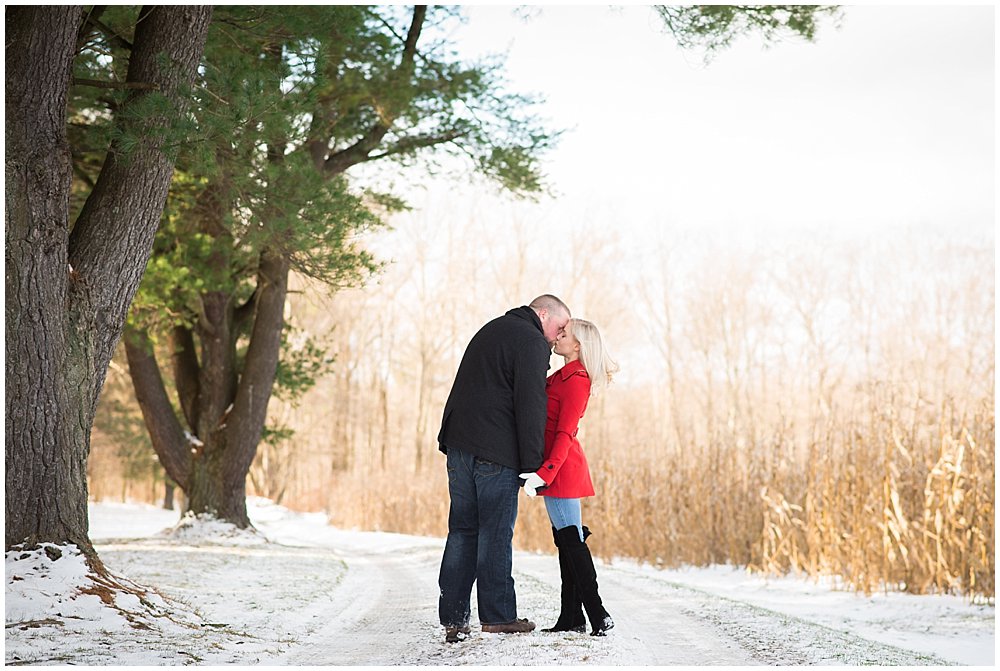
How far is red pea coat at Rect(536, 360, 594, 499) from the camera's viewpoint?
4480 mm

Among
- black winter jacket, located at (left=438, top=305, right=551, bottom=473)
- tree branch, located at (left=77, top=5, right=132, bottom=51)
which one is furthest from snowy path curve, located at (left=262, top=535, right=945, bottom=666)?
tree branch, located at (left=77, top=5, right=132, bottom=51)

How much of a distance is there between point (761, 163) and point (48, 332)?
28.7 metres

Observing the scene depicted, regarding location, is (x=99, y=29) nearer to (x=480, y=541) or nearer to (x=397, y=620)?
(x=397, y=620)

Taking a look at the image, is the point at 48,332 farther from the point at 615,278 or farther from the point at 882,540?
the point at 615,278

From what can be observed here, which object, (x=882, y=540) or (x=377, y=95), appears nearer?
(x=882, y=540)

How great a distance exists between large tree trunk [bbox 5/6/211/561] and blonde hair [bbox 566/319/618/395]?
305 centimetres

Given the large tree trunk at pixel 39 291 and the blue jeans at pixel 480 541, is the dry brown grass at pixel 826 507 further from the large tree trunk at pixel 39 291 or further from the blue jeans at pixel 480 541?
the large tree trunk at pixel 39 291

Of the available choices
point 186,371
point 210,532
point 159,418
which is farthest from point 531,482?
point 186,371

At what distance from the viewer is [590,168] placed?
29469mm

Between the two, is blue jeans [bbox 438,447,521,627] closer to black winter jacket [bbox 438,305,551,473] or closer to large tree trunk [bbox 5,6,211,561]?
black winter jacket [bbox 438,305,551,473]

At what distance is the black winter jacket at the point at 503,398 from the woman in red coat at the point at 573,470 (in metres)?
0.15

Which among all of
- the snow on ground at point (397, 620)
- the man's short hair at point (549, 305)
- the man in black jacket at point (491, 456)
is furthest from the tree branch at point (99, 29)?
the man in black jacket at point (491, 456)

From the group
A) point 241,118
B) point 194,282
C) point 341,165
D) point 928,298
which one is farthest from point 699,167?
point 241,118

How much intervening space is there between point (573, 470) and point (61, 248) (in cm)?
334
